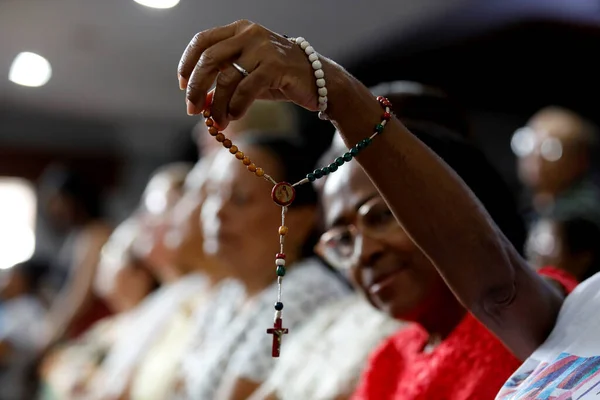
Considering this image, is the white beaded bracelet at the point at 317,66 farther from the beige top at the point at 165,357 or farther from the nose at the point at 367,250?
the beige top at the point at 165,357

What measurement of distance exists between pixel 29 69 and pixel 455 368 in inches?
56.8

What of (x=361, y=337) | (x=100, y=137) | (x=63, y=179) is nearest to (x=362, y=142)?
(x=361, y=337)

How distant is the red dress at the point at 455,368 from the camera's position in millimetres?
647

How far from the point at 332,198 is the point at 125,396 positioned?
0.99 meters

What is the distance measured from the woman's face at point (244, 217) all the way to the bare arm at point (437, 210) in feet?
2.07

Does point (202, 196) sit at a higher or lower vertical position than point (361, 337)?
higher

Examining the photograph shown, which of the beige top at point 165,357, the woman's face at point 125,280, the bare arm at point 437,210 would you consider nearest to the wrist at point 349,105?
the bare arm at point 437,210

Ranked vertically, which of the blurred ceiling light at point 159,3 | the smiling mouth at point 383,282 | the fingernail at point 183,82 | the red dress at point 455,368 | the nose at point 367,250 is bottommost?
the red dress at point 455,368

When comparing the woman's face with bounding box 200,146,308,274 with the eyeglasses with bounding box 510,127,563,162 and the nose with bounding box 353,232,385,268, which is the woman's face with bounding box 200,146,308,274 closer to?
the nose with bounding box 353,232,385,268

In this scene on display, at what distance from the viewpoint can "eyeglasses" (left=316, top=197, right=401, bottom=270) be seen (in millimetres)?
727

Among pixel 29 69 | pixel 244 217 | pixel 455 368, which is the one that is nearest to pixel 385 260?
pixel 455 368

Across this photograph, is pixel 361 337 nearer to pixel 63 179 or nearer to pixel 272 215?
pixel 272 215

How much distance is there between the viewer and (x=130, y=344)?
1695 millimetres

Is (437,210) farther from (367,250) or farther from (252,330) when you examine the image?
(252,330)
